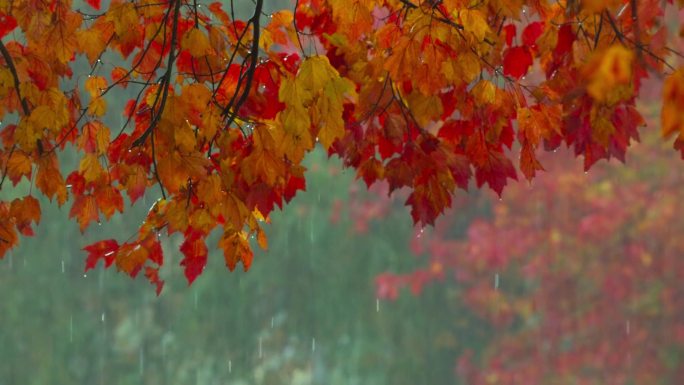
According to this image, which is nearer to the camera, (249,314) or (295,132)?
(295,132)

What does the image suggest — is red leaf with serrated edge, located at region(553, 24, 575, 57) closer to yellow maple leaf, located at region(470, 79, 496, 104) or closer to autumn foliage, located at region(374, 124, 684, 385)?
yellow maple leaf, located at region(470, 79, 496, 104)

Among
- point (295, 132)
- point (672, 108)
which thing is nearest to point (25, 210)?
point (295, 132)

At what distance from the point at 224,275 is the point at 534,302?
3673 millimetres

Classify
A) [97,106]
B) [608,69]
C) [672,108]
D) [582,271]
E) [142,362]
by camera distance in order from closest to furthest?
1. [608,69]
2. [672,108]
3. [97,106]
4. [582,271]
5. [142,362]

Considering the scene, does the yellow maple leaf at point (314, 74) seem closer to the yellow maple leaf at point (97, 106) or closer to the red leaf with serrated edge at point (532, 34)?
the yellow maple leaf at point (97, 106)

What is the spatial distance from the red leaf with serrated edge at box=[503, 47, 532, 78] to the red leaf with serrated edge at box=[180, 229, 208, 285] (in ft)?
3.88

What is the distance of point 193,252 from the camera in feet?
13.8

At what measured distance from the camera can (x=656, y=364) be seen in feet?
45.7

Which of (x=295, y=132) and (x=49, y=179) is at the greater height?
(x=49, y=179)

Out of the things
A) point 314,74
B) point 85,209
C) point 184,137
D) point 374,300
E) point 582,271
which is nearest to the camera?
point 314,74

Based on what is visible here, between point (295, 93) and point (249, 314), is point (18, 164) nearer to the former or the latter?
point (295, 93)

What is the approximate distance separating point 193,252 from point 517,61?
1.28 m

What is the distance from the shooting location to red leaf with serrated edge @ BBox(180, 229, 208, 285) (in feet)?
13.6

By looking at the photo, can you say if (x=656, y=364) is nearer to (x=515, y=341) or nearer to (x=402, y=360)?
(x=515, y=341)
